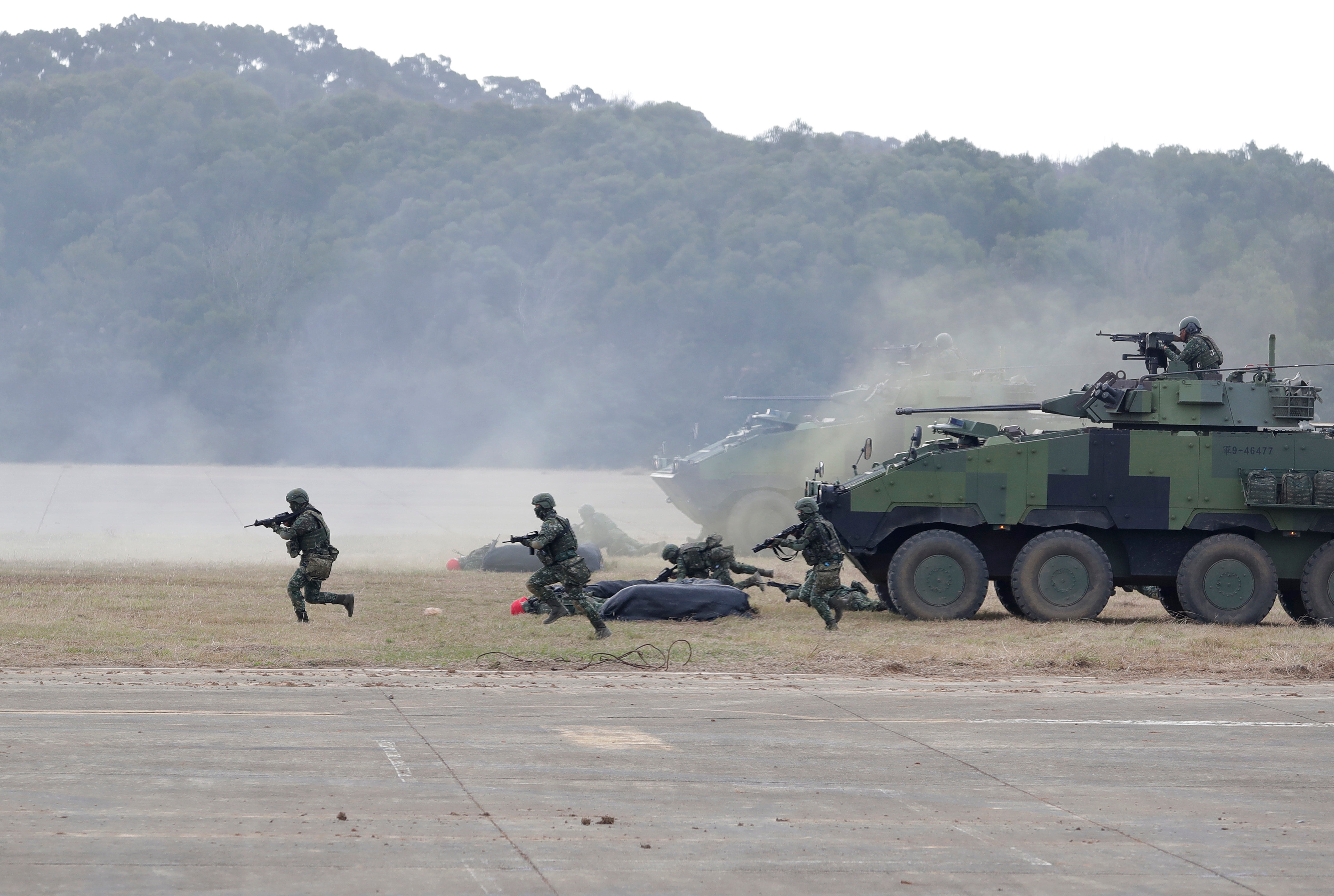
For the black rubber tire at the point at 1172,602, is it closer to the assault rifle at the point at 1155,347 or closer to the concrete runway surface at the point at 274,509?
the assault rifle at the point at 1155,347

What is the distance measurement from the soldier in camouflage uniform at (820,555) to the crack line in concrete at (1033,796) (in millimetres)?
3736

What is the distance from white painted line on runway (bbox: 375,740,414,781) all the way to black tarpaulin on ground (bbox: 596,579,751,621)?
6077 mm

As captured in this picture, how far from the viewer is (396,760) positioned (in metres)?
7.93

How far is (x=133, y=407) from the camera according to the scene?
164 ft

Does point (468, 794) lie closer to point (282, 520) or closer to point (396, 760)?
point (396, 760)

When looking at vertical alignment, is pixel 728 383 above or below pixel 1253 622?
above

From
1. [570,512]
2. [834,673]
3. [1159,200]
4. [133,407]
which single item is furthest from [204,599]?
[1159,200]

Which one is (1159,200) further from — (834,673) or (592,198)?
(834,673)

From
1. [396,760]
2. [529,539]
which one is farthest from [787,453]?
[396,760]

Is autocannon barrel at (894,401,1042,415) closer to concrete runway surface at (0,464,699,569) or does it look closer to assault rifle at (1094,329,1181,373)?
assault rifle at (1094,329,1181,373)

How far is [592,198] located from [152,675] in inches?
1951

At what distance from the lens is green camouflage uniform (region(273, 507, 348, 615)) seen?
1412 cm

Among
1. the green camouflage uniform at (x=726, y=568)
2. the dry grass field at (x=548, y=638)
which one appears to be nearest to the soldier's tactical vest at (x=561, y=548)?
the dry grass field at (x=548, y=638)

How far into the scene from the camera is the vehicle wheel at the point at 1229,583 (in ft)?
49.1
